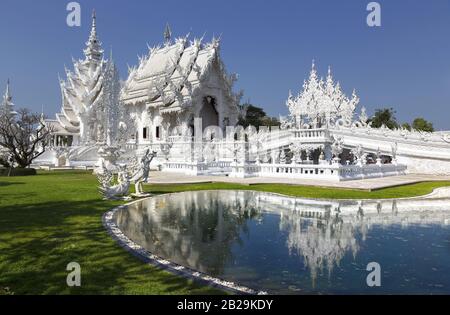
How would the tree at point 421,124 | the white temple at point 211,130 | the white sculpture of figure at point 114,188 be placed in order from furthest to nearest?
the tree at point 421,124 → the white temple at point 211,130 → the white sculpture of figure at point 114,188

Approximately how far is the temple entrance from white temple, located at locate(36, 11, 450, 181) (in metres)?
0.09

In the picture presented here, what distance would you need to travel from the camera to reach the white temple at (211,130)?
21.4 m

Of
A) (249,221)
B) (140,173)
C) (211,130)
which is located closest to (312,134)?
(211,130)

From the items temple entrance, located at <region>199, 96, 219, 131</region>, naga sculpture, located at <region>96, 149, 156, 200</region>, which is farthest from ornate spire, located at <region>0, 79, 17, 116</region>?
naga sculpture, located at <region>96, 149, 156, 200</region>

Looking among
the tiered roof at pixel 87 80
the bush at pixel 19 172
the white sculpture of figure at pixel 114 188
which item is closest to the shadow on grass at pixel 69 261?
the white sculpture of figure at pixel 114 188

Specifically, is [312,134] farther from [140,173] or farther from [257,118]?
[257,118]

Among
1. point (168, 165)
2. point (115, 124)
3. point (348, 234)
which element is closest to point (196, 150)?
point (168, 165)

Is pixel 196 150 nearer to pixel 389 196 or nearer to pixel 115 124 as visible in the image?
pixel 115 124

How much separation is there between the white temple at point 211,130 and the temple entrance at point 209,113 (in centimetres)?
9

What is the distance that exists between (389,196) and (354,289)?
8718mm

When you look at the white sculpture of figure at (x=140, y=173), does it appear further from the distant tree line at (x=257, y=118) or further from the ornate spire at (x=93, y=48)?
the distant tree line at (x=257, y=118)

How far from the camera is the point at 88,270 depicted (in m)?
4.55

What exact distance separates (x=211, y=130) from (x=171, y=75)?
599 cm

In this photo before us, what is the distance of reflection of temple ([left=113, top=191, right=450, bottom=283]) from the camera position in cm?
545
